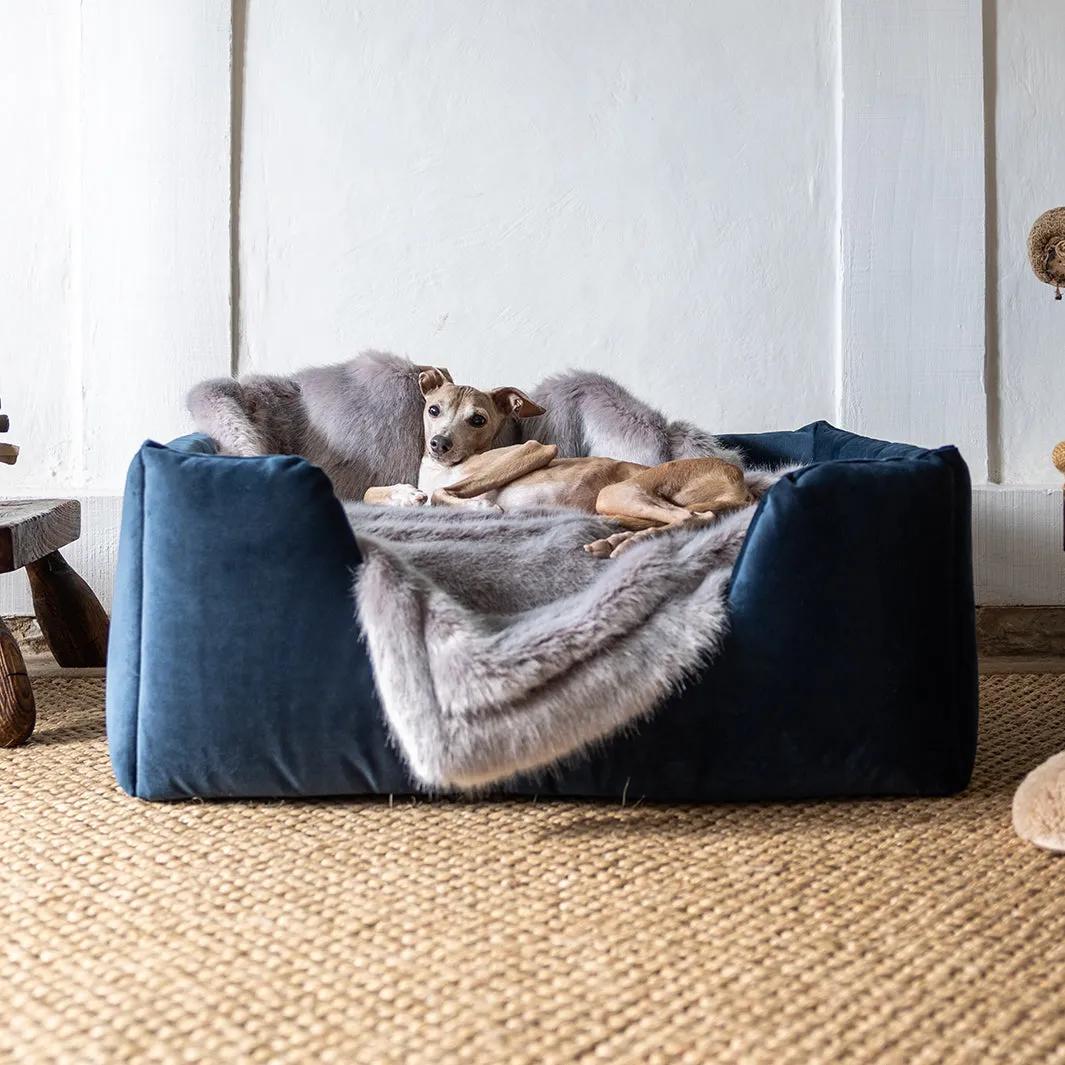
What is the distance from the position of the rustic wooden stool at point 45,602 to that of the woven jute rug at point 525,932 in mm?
325

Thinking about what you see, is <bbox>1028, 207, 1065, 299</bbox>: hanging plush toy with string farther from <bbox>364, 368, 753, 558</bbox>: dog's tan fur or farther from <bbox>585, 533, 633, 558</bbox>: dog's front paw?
<bbox>585, 533, 633, 558</bbox>: dog's front paw

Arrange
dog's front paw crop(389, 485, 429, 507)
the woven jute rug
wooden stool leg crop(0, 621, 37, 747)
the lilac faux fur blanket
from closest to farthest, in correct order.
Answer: the woven jute rug < the lilac faux fur blanket < wooden stool leg crop(0, 621, 37, 747) < dog's front paw crop(389, 485, 429, 507)

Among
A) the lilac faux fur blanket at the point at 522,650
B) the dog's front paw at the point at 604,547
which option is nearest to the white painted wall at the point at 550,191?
the dog's front paw at the point at 604,547

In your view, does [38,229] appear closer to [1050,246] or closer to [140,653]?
[140,653]

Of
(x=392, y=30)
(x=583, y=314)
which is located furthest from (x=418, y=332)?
(x=392, y=30)

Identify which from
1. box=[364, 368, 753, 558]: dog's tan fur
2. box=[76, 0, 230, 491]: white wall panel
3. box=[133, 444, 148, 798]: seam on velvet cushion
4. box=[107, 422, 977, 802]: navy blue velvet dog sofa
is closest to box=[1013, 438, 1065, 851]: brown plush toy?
box=[107, 422, 977, 802]: navy blue velvet dog sofa

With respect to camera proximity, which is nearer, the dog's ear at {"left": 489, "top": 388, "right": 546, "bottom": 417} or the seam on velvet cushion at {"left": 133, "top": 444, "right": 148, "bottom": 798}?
the seam on velvet cushion at {"left": 133, "top": 444, "right": 148, "bottom": 798}

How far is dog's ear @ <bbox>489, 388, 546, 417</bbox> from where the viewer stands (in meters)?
2.66

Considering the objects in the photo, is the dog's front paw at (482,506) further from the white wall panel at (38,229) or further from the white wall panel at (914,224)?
the white wall panel at (38,229)

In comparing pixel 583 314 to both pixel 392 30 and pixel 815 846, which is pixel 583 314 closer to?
pixel 392 30

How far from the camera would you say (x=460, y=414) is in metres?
2.59

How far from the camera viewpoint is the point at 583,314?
3.23 metres

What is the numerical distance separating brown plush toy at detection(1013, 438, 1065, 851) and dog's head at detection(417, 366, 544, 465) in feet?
4.55

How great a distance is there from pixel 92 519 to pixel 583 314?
60.1 inches
